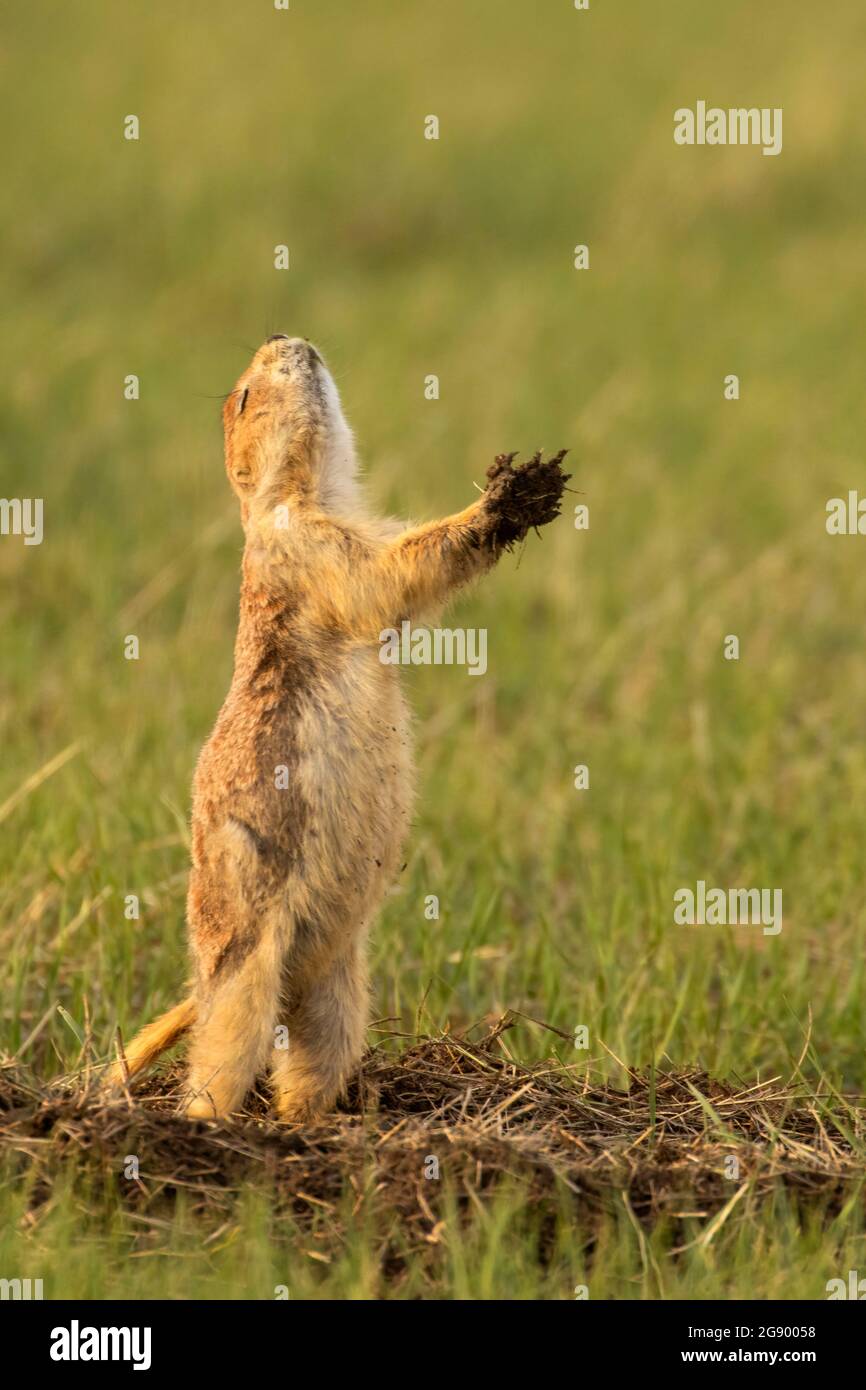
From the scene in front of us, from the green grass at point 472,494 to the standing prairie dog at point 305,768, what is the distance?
2.16 feet

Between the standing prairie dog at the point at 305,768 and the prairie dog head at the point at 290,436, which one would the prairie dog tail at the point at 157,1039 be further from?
the prairie dog head at the point at 290,436

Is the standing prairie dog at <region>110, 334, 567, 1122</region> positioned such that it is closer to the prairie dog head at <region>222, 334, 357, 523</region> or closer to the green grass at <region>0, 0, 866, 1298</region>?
the prairie dog head at <region>222, 334, 357, 523</region>

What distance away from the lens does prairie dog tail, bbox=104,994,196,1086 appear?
18.7 ft

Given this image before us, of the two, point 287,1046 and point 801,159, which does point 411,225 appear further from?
point 287,1046

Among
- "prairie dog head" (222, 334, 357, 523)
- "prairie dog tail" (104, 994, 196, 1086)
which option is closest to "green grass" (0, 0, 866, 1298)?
"prairie dog tail" (104, 994, 196, 1086)

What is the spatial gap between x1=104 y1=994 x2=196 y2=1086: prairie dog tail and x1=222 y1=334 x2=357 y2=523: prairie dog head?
1.50 metres

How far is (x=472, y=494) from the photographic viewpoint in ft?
43.0

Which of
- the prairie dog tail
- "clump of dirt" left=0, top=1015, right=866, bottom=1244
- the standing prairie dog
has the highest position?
the standing prairie dog

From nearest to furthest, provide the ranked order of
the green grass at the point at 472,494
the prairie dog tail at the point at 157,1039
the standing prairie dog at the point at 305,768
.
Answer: the standing prairie dog at the point at 305,768, the prairie dog tail at the point at 157,1039, the green grass at the point at 472,494

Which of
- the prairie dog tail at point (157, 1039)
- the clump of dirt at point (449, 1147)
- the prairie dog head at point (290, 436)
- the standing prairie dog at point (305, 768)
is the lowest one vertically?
the clump of dirt at point (449, 1147)

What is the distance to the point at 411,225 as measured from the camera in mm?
20094

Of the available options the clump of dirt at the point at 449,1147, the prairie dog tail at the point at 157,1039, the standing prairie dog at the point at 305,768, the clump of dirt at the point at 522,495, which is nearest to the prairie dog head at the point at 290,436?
the standing prairie dog at the point at 305,768

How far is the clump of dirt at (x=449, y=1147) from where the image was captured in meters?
5.14

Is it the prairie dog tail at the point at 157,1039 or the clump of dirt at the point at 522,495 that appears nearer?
the clump of dirt at the point at 522,495
